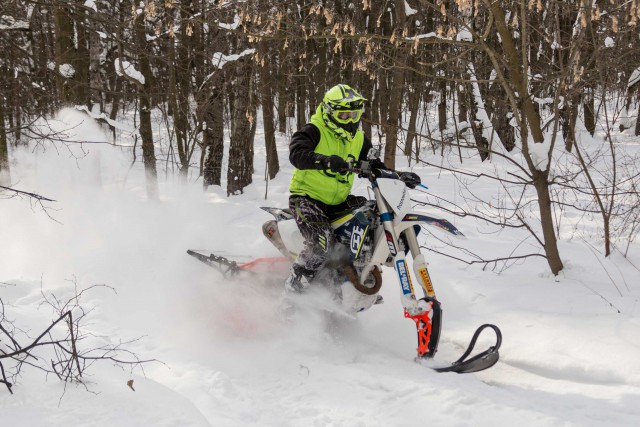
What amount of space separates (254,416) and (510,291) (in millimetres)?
3147

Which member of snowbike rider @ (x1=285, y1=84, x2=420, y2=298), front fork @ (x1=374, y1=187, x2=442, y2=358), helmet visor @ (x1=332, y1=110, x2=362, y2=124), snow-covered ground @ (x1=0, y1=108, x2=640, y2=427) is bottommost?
snow-covered ground @ (x1=0, y1=108, x2=640, y2=427)

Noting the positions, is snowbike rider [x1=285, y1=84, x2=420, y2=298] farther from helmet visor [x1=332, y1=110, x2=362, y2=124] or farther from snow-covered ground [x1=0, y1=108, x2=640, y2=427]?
snow-covered ground [x1=0, y1=108, x2=640, y2=427]

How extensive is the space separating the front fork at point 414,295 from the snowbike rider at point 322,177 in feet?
1.65

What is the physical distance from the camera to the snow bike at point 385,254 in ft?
14.9

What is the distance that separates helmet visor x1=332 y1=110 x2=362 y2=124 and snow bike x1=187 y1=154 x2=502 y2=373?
0.57 m

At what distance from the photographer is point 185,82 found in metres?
14.2

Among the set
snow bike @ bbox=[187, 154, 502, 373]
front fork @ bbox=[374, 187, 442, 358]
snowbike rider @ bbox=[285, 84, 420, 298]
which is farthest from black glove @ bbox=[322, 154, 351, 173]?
front fork @ bbox=[374, 187, 442, 358]

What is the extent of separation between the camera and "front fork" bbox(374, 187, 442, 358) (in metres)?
4.54

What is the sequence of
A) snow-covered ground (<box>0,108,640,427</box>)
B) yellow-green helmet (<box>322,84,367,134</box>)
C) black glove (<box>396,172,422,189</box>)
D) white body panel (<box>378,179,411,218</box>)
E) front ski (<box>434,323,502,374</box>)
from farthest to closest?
yellow-green helmet (<box>322,84,367,134</box>)
black glove (<box>396,172,422,189</box>)
white body panel (<box>378,179,411,218</box>)
front ski (<box>434,323,502,374</box>)
snow-covered ground (<box>0,108,640,427</box>)

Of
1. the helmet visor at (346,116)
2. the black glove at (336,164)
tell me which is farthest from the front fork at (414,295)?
the helmet visor at (346,116)

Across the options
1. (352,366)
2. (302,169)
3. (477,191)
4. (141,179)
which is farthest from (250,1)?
(141,179)

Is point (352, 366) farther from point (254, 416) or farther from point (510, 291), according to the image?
point (510, 291)

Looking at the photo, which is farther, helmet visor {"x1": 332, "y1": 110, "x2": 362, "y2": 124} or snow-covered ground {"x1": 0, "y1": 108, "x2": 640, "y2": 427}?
helmet visor {"x1": 332, "y1": 110, "x2": 362, "y2": 124}

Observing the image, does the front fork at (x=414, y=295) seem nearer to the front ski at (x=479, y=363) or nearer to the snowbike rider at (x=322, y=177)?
the front ski at (x=479, y=363)
